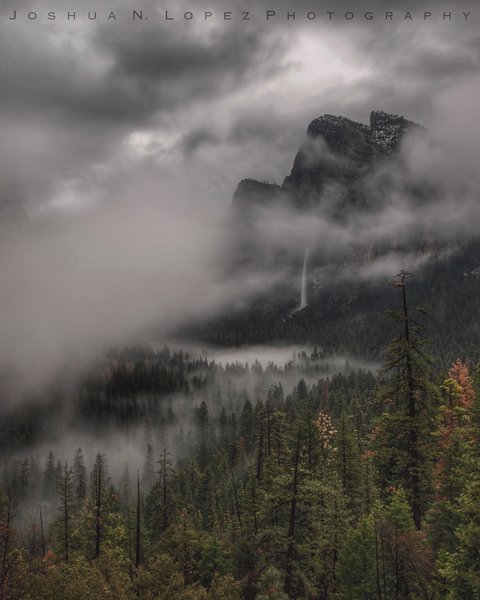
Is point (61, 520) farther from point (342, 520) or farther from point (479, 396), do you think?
point (479, 396)

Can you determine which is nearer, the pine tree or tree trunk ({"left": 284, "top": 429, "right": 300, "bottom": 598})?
the pine tree

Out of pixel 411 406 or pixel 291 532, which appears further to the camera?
pixel 291 532

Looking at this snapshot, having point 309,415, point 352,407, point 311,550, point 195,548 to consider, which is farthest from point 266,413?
point 352,407

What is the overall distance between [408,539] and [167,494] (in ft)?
115

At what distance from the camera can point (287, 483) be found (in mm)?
32125

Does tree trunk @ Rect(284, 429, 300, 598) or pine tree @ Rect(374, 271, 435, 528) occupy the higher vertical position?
pine tree @ Rect(374, 271, 435, 528)

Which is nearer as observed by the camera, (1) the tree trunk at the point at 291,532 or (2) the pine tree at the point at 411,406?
(2) the pine tree at the point at 411,406

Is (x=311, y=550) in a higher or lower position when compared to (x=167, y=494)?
higher

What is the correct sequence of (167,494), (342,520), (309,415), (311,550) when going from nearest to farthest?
(311,550), (342,520), (309,415), (167,494)

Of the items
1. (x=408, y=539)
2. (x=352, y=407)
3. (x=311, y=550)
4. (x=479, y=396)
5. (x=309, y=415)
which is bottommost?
(x=352, y=407)

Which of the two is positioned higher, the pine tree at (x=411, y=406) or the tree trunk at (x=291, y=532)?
the pine tree at (x=411, y=406)

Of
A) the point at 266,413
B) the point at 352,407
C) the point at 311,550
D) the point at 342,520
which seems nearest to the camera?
the point at 311,550

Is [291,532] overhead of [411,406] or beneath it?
beneath

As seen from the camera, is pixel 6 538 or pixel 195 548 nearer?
pixel 6 538
